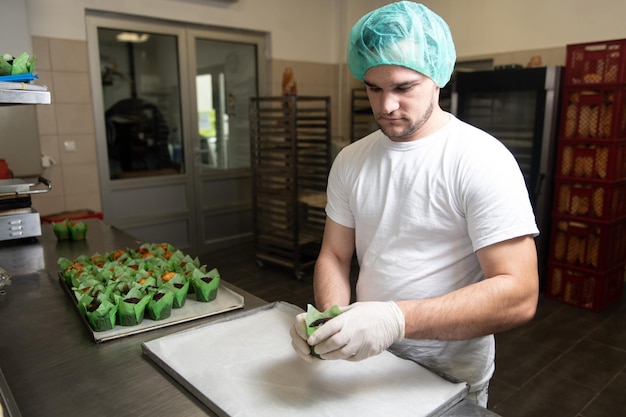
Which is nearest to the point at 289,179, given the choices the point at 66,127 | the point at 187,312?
the point at 66,127

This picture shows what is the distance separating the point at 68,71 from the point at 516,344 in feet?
13.0

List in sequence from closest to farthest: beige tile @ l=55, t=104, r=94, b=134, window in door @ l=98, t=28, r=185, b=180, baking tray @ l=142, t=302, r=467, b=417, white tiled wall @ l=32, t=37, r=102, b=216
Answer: baking tray @ l=142, t=302, r=467, b=417 → white tiled wall @ l=32, t=37, r=102, b=216 → beige tile @ l=55, t=104, r=94, b=134 → window in door @ l=98, t=28, r=185, b=180

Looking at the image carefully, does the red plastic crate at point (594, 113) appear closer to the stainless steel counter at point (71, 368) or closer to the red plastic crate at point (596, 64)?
the red plastic crate at point (596, 64)

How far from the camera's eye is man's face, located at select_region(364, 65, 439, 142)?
119cm

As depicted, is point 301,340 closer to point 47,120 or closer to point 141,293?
point 141,293

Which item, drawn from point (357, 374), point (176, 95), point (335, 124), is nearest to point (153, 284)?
point (357, 374)

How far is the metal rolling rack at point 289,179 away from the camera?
4.16 m

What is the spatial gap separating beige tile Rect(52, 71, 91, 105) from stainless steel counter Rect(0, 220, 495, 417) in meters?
2.62

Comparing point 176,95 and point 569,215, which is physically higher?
point 176,95

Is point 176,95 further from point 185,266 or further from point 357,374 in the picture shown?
point 357,374

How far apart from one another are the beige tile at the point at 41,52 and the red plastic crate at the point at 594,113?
398cm

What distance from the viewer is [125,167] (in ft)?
14.9

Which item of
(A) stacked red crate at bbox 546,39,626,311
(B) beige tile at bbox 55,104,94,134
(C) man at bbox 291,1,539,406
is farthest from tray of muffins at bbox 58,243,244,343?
(A) stacked red crate at bbox 546,39,626,311

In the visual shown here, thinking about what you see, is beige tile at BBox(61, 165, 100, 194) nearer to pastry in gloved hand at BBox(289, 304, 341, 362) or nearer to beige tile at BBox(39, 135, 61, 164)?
beige tile at BBox(39, 135, 61, 164)
